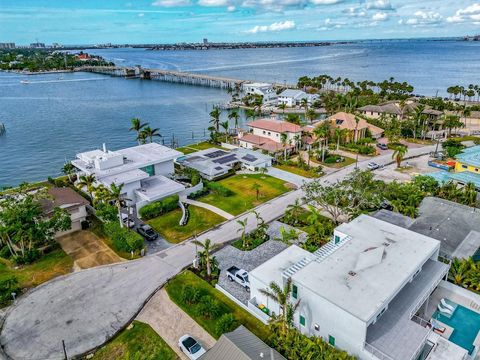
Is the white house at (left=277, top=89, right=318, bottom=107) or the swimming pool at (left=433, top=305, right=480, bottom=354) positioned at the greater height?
the white house at (left=277, top=89, right=318, bottom=107)

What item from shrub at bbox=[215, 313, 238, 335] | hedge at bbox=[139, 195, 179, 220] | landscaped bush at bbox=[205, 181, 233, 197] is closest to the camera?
shrub at bbox=[215, 313, 238, 335]

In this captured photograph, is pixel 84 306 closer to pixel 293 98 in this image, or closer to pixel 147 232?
pixel 147 232

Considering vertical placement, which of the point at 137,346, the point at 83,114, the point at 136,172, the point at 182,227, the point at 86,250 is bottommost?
the point at 137,346

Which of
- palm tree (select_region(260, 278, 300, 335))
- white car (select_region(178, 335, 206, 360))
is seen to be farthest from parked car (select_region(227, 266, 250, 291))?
white car (select_region(178, 335, 206, 360))

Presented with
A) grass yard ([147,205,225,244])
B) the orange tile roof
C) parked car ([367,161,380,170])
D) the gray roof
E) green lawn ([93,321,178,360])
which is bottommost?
green lawn ([93,321,178,360])

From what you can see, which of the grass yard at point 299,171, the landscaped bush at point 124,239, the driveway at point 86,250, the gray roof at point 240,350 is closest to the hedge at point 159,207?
the landscaped bush at point 124,239

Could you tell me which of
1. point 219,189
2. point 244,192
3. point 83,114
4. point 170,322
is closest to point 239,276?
point 170,322

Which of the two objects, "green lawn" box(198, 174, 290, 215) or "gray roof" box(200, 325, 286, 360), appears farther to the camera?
"green lawn" box(198, 174, 290, 215)

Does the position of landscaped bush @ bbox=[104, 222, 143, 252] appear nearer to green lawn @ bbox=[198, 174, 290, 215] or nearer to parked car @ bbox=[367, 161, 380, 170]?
green lawn @ bbox=[198, 174, 290, 215]

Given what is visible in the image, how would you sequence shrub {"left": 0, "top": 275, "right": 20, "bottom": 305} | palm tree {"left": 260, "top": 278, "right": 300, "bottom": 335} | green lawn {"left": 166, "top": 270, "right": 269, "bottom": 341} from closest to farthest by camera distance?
1. palm tree {"left": 260, "top": 278, "right": 300, "bottom": 335}
2. green lawn {"left": 166, "top": 270, "right": 269, "bottom": 341}
3. shrub {"left": 0, "top": 275, "right": 20, "bottom": 305}
